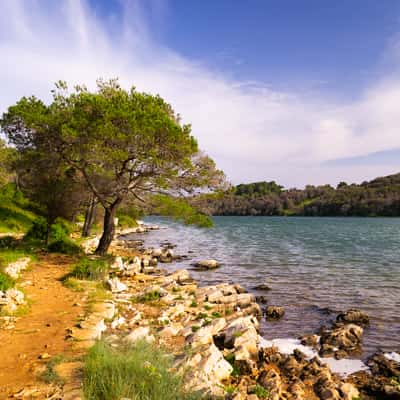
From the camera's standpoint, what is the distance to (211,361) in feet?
25.4

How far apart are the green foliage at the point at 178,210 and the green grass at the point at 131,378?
14432mm

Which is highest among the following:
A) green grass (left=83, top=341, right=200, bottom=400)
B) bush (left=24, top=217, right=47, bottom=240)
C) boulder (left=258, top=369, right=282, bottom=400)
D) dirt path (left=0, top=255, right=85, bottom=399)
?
bush (left=24, top=217, right=47, bottom=240)

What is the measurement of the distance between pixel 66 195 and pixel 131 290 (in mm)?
9598

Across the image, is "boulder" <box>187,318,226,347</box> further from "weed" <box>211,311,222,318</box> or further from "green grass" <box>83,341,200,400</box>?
"green grass" <box>83,341,200,400</box>

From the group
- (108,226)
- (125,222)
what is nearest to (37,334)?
(108,226)

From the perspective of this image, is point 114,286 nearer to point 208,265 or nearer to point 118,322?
point 118,322

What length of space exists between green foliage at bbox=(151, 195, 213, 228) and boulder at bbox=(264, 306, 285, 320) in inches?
279

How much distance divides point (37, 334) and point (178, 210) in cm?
1259

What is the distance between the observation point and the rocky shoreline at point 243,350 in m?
7.61

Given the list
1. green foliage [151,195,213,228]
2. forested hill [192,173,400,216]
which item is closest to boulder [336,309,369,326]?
green foliage [151,195,213,228]

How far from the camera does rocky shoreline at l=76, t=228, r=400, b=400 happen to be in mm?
7610

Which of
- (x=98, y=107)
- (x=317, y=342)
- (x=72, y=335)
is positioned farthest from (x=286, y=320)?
(x=98, y=107)

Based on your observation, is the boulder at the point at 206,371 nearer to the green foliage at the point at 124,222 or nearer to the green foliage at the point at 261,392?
the green foliage at the point at 261,392

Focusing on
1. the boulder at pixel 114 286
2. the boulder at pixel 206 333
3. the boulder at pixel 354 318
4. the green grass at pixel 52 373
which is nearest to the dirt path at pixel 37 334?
the green grass at pixel 52 373
